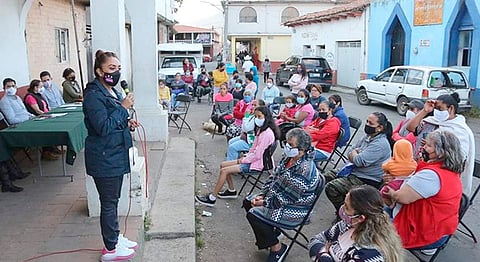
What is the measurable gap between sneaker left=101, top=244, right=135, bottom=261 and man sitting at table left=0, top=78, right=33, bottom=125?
3.29 m

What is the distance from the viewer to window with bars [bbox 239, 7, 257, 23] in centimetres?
3712

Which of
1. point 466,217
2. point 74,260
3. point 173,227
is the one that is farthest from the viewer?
point 466,217

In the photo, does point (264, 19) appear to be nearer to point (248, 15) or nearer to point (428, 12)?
point (248, 15)

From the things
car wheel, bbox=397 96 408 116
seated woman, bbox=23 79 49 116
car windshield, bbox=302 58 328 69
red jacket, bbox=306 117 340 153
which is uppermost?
car windshield, bbox=302 58 328 69

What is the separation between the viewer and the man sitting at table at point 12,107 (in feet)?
20.2

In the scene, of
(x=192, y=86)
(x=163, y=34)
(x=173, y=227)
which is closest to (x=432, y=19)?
(x=192, y=86)

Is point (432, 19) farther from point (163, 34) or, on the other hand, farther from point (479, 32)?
point (163, 34)

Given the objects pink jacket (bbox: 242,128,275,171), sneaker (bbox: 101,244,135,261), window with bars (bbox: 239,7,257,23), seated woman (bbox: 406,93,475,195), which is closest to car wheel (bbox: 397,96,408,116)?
seated woman (bbox: 406,93,475,195)

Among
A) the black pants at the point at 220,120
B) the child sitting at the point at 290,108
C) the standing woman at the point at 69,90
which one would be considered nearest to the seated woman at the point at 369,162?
the child sitting at the point at 290,108

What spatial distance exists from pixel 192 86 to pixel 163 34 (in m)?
13.9

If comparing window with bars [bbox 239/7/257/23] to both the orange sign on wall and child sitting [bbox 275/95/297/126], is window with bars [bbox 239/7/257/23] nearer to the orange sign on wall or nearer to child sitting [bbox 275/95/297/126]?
the orange sign on wall

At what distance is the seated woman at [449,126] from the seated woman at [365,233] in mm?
1993

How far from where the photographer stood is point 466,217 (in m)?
5.59

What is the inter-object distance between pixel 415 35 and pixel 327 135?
12225 mm
